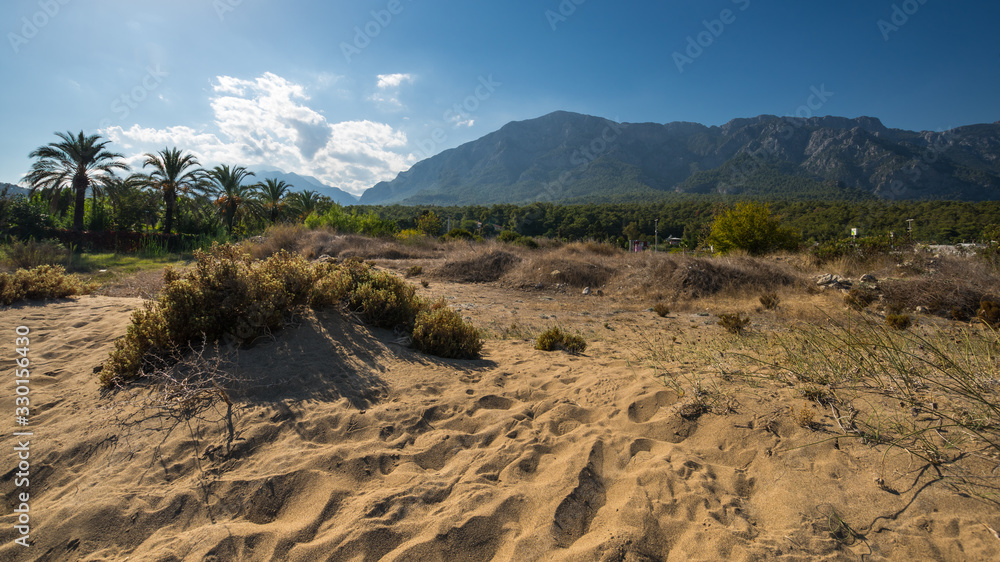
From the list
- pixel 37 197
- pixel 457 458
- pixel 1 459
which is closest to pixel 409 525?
pixel 457 458

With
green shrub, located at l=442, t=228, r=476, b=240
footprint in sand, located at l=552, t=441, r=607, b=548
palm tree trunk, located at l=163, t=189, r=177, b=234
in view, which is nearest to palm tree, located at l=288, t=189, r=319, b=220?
palm tree trunk, located at l=163, t=189, r=177, b=234

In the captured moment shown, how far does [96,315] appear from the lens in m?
5.48

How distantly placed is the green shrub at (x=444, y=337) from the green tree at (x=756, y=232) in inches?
728

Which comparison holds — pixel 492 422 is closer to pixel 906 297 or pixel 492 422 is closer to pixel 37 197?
pixel 906 297

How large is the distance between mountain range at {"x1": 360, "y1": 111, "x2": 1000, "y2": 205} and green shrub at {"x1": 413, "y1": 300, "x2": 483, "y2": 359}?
10432 cm

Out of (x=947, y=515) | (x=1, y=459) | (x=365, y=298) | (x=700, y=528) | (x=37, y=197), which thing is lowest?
(x=1, y=459)

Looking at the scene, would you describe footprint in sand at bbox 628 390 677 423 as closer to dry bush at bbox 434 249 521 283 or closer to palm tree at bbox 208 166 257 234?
dry bush at bbox 434 249 521 283

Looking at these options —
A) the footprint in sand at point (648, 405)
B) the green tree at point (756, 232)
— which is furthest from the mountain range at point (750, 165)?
the footprint in sand at point (648, 405)

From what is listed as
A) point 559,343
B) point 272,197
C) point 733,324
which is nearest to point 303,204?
point 272,197

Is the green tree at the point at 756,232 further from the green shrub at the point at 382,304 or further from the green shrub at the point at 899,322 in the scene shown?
the green shrub at the point at 382,304

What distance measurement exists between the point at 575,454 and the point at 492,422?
811mm

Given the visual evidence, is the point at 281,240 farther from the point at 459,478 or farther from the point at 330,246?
the point at 459,478

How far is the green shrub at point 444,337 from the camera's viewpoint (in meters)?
4.91

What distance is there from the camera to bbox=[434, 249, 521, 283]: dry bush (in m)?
16.2
